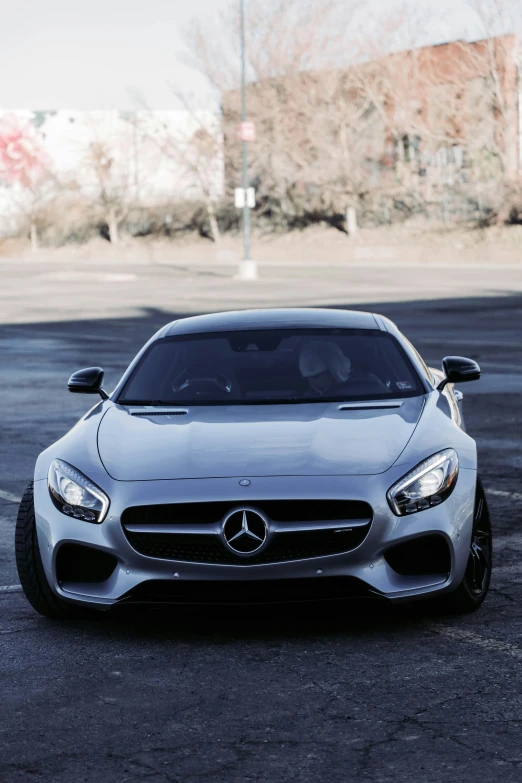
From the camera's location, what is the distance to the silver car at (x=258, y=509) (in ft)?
17.7

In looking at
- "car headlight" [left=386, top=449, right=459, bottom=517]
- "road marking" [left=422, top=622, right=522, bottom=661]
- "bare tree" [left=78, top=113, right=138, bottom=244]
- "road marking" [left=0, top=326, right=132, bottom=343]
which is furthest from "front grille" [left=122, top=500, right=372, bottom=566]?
"bare tree" [left=78, top=113, right=138, bottom=244]

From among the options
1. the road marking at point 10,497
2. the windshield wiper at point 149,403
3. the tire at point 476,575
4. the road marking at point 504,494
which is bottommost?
the road marking at point 504,494

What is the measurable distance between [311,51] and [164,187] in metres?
22.1

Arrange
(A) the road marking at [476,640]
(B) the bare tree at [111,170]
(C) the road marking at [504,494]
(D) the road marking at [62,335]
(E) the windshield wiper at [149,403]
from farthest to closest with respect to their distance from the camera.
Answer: (B) the bare tree at [111,170], (D) the road marking at [62,335], (C) the road marking at [504,494], (E) the windshield wiper at [149,403], (A) the road marking at [476,640]

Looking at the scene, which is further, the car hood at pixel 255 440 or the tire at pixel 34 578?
the tire at pixel 34 578

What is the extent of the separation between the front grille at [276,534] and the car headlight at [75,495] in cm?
22

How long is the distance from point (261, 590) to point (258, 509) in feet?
1.06

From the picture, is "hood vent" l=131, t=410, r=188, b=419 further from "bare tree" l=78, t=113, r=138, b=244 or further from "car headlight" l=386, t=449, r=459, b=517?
"bare tree" l=78, t=113, r=138, b=244

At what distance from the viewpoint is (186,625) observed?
589 cm

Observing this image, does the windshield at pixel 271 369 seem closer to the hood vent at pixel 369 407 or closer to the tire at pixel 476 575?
the hood vent at pixel 369 407

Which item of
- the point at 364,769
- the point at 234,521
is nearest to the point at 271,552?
the point at 234,521

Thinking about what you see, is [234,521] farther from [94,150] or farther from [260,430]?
[94,150]

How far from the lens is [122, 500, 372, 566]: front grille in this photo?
537 centimetres

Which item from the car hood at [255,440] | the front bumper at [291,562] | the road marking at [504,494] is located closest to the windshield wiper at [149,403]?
the car hood at [255,440]
